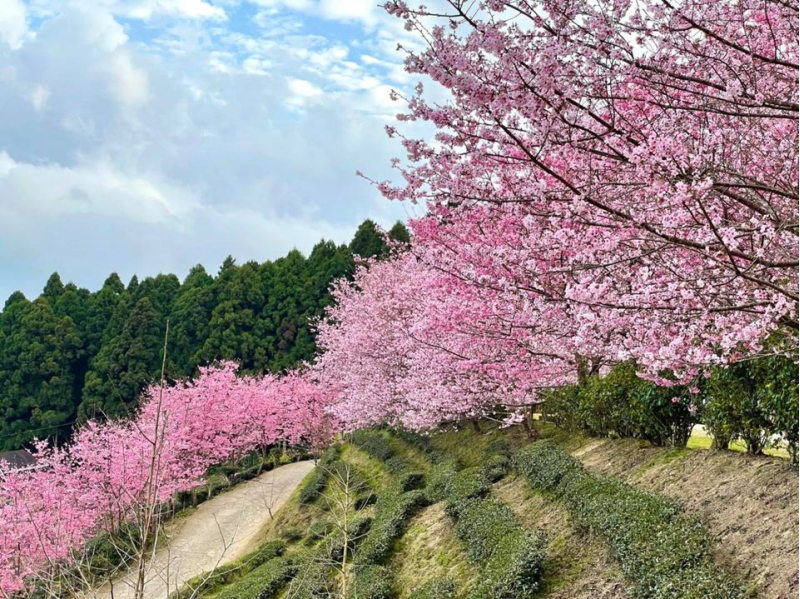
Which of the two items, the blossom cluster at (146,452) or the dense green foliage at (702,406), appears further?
the blossom cluster at (146,452)

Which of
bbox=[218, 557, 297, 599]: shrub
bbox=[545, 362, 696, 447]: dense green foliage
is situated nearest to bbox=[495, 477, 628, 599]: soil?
bbox=[545, 362, 696, 447]: dense green foliage

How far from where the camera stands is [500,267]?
6.16m

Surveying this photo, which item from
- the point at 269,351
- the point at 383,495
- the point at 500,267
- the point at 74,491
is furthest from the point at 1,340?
the point at 500,267

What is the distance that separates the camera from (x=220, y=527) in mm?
15102

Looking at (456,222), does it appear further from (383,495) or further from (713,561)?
(383,495)

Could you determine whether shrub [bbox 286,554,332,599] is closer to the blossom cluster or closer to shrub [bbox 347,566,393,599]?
shrub [bbox 347,566,393,599]

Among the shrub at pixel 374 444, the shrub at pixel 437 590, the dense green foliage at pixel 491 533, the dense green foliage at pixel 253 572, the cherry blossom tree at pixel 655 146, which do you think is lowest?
the dense green foliage at pixel 253 572

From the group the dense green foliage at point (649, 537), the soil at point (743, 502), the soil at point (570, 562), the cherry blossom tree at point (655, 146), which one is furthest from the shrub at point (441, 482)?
the cherry blossom tree at point (655, 146)

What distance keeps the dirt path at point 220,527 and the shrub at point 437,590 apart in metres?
9.33

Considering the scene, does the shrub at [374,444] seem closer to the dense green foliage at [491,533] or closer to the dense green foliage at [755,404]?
the dense green foliage at [491,533]

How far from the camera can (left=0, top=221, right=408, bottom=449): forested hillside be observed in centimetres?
4216

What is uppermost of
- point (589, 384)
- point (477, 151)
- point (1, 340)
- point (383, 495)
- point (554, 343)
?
point (1, 340)

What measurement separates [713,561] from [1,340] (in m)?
52.0

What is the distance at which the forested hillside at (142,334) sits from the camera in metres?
42.2
